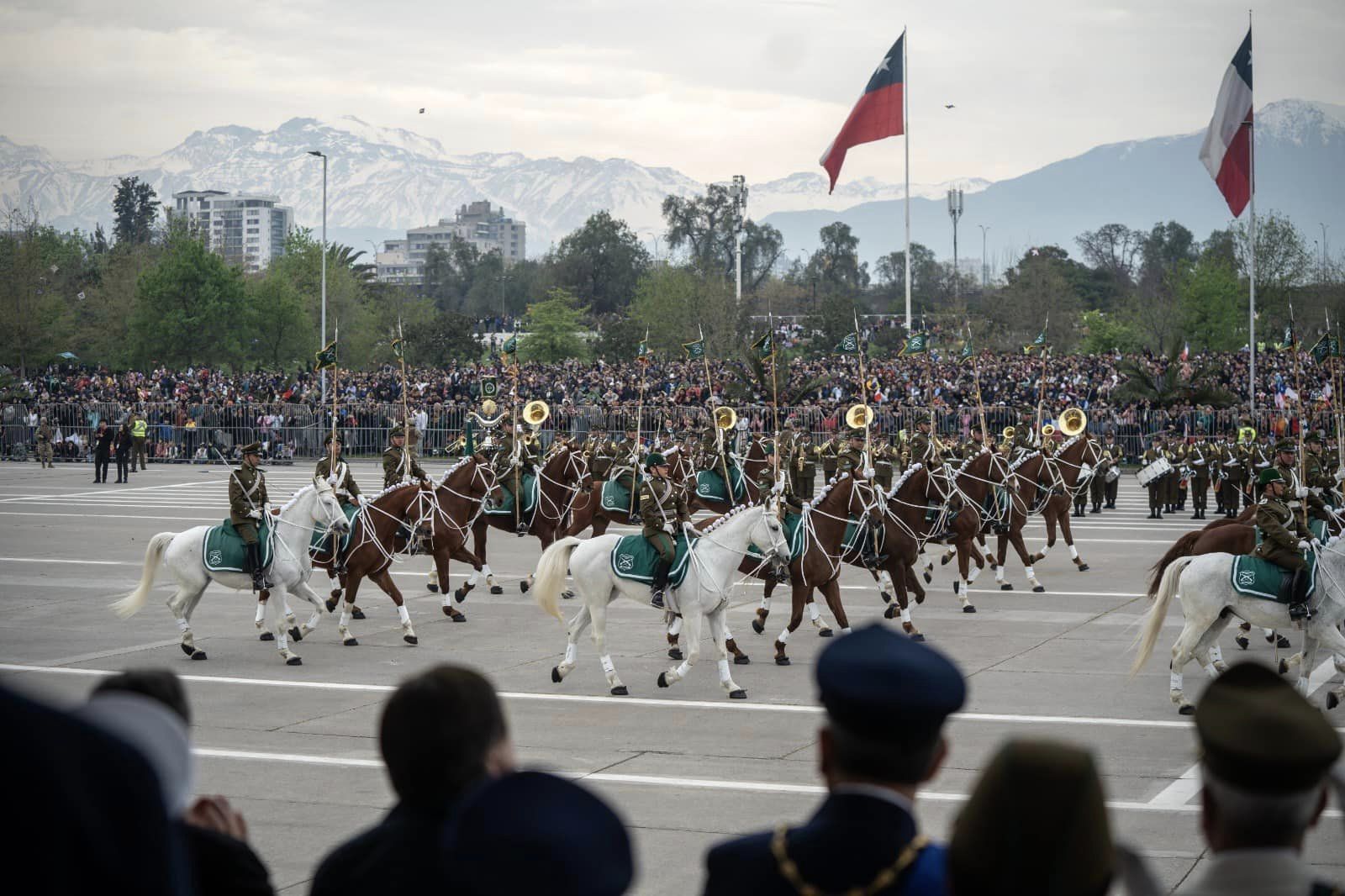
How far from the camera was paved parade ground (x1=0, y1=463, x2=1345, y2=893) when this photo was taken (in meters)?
9.38

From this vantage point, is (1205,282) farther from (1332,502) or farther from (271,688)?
(271,688)

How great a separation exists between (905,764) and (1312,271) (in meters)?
88.7

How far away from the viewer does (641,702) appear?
13445 mm

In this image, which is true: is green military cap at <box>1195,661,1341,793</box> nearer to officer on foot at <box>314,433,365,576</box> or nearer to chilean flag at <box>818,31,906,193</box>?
officer on foot at <box>314,433,365,576</box>

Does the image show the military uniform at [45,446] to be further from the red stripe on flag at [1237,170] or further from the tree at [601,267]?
the tree at [601,267]

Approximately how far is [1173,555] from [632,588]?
5722 millimetres

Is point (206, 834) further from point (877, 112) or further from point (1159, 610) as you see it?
point (877, 112)

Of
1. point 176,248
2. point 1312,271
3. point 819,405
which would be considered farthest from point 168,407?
point 1312,271

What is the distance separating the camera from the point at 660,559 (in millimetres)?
13828

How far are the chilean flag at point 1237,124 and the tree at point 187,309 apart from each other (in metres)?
46.1

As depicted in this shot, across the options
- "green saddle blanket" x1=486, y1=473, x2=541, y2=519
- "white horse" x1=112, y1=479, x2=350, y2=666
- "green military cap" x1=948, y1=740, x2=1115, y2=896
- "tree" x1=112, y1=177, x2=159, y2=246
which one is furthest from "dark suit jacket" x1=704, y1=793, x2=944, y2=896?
"tree" x1=112, y1=177, x2=159, y2=246

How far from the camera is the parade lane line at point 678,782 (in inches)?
376

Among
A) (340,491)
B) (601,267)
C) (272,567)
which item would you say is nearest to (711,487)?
(340,491)

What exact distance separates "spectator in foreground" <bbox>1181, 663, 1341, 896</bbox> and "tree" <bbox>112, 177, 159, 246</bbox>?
514ft
